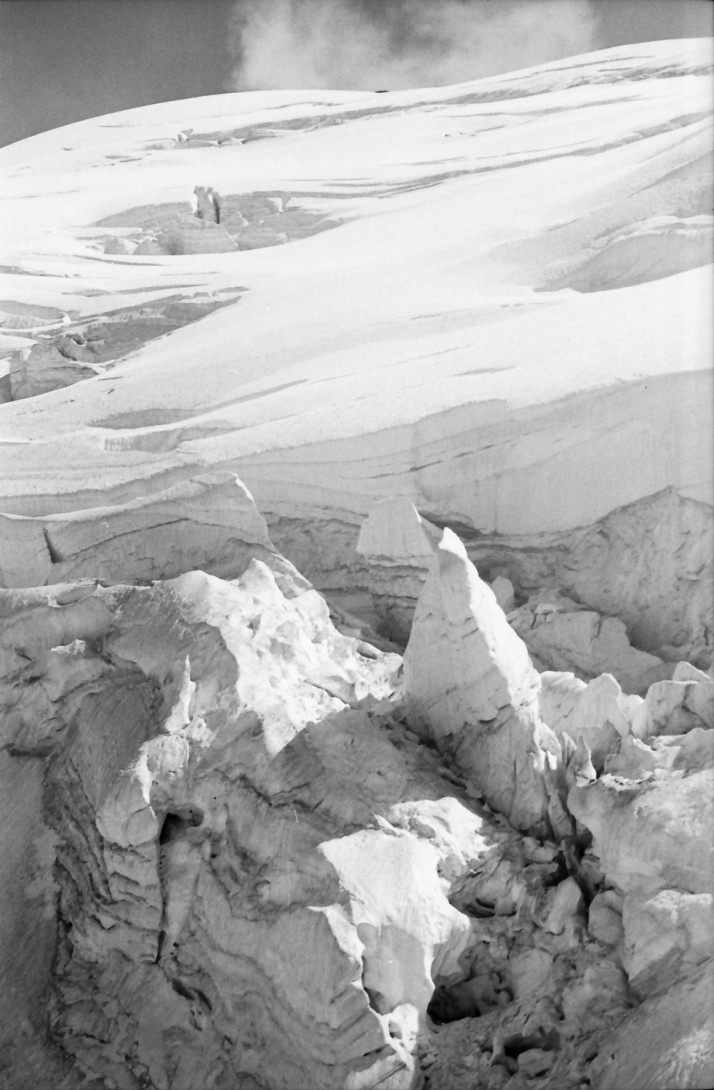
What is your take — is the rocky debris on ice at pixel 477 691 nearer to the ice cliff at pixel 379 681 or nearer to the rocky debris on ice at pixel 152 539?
the ice cliff at pixel 379 681

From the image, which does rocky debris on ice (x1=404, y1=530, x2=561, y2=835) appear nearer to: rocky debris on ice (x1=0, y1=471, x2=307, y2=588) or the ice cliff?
the ice cliff

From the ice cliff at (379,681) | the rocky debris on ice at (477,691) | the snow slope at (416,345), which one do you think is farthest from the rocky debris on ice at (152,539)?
the rocky debris on ice at (477,691)

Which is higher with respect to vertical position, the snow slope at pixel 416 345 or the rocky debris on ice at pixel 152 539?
the snow slope at pixel 416 345

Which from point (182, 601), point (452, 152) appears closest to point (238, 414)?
point (182, 601)

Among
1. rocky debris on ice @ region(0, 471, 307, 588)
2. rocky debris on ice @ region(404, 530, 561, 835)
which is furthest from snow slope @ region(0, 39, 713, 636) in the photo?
rocky debris on ice @ region(404, 530, 561, 835)

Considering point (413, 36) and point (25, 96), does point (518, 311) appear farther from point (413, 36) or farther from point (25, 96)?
point (25, 96)

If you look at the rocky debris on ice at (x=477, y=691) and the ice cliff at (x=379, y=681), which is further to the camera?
the rocky debris on ice at (x=477, y=691)
